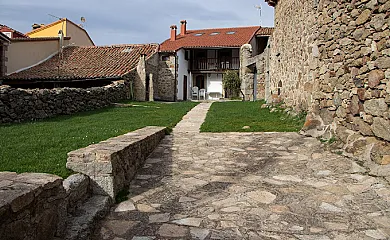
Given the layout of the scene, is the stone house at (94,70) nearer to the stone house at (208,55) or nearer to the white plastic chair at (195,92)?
the stone house at (208,55)

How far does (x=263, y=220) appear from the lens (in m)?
3.17

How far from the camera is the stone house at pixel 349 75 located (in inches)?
178

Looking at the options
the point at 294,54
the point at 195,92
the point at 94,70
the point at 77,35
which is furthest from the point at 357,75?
the point at 77,35

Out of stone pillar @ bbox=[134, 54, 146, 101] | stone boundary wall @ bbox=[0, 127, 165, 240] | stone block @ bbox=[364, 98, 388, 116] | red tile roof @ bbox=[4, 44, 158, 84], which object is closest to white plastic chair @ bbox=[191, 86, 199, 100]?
red tile roof @ bbox=[4, 44, 158, 84]

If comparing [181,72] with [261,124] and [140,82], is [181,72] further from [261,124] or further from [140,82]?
[261,124]

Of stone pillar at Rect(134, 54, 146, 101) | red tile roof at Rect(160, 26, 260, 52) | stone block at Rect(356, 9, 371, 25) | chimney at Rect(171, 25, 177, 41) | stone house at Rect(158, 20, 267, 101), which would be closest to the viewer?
stone block at Rect(356, 9, 371, 25)

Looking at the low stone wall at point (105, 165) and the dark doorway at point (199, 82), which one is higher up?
the dark doorway at point (199, 82)

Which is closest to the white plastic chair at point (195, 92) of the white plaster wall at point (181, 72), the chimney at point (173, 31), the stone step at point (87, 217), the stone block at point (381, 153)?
the white plaster wall at point (181, 72)

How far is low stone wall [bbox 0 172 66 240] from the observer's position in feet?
6.70

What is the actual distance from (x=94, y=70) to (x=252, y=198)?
58.8 feet

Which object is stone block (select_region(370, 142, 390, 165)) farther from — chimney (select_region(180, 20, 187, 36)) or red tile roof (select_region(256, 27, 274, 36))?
chimney (select_region(180, 20, 187, 36))

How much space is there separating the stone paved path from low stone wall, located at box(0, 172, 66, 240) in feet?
1.71

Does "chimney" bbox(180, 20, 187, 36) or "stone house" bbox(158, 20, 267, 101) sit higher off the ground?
"chimney" bbox(180, 20, 187, 36)

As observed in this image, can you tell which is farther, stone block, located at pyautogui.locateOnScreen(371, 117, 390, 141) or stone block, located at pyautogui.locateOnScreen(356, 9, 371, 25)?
stone block, located at pyautogui.locateOnScreen(356, 9, 371, 25)
